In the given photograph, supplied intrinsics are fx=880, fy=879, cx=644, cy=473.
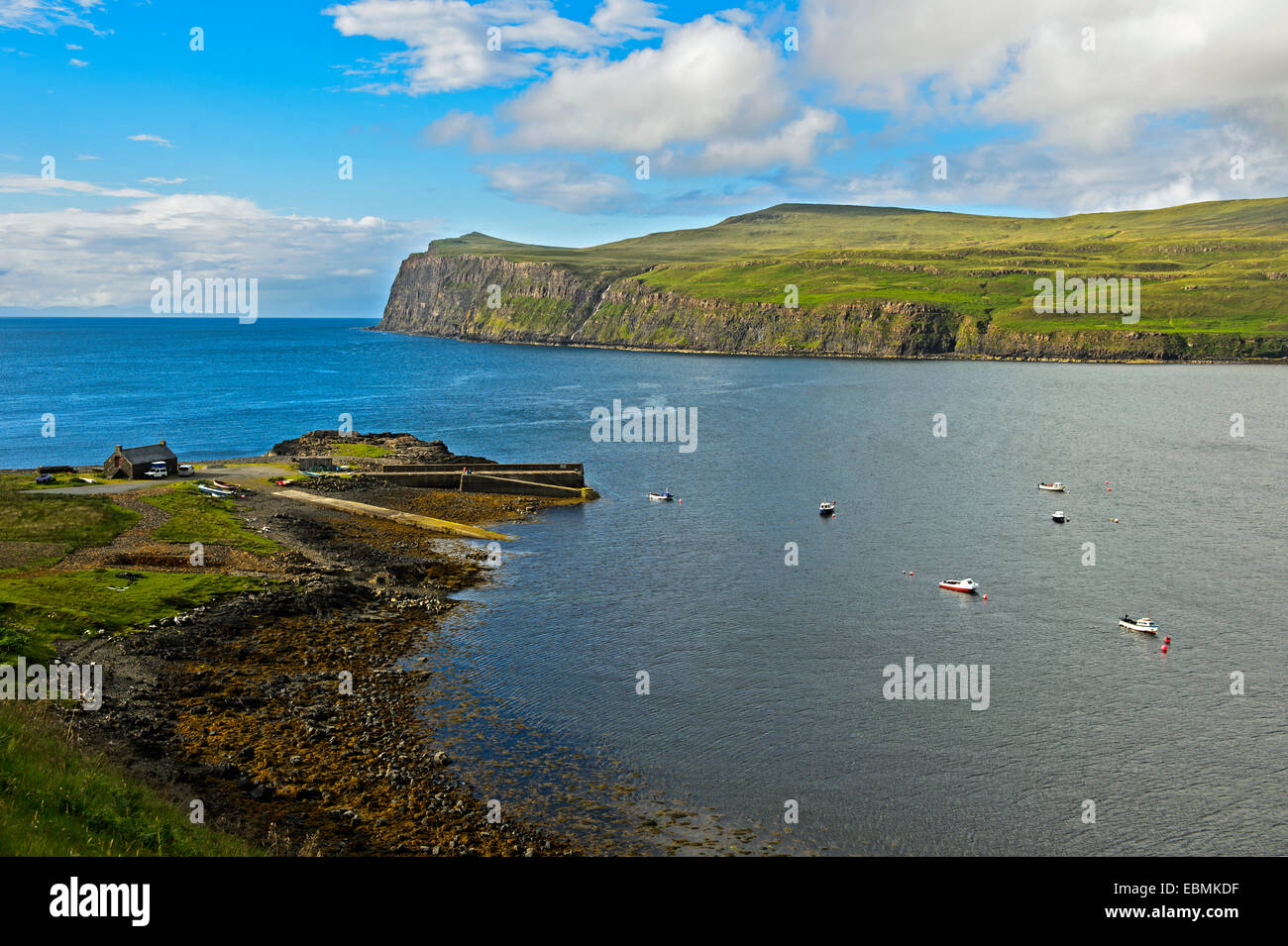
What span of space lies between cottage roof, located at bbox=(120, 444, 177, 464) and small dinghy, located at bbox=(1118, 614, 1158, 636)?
8367 centimetres

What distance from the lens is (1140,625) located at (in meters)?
54.5

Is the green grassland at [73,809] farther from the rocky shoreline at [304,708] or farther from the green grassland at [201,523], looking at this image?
the green grassland at [201,523]

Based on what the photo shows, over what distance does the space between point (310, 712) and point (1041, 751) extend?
109 feet

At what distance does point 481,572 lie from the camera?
64.8 metres

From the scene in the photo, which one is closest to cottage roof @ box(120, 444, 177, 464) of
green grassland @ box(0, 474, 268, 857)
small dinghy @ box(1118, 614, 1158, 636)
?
green grassland @ box(0, 474, 268, 857)

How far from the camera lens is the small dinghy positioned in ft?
178

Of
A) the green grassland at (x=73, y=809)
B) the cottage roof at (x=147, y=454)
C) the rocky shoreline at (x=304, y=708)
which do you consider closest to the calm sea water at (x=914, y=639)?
the rocky shoreline at (x=304, y=708)

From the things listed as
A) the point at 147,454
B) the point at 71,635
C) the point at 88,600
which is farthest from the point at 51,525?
the point at 71,635

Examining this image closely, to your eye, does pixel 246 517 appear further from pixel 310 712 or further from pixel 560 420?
pixel 560 420

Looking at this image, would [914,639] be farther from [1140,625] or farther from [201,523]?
[201,523]

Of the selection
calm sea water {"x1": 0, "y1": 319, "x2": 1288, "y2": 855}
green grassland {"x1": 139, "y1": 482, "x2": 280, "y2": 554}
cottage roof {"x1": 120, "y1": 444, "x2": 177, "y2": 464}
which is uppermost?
cottage roof {"x1": 120, "y1": 444, "x2": 177, "y2": 464}

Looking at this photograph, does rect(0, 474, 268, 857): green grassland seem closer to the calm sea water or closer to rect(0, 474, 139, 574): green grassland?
rect(0, 474, 139, 574): green grassland

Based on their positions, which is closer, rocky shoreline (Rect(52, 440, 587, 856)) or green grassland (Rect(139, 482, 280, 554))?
rocky shoreline (Rect(52, 440, 587, 856))

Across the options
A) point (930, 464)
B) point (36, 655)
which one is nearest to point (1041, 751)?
point (36, 655)
